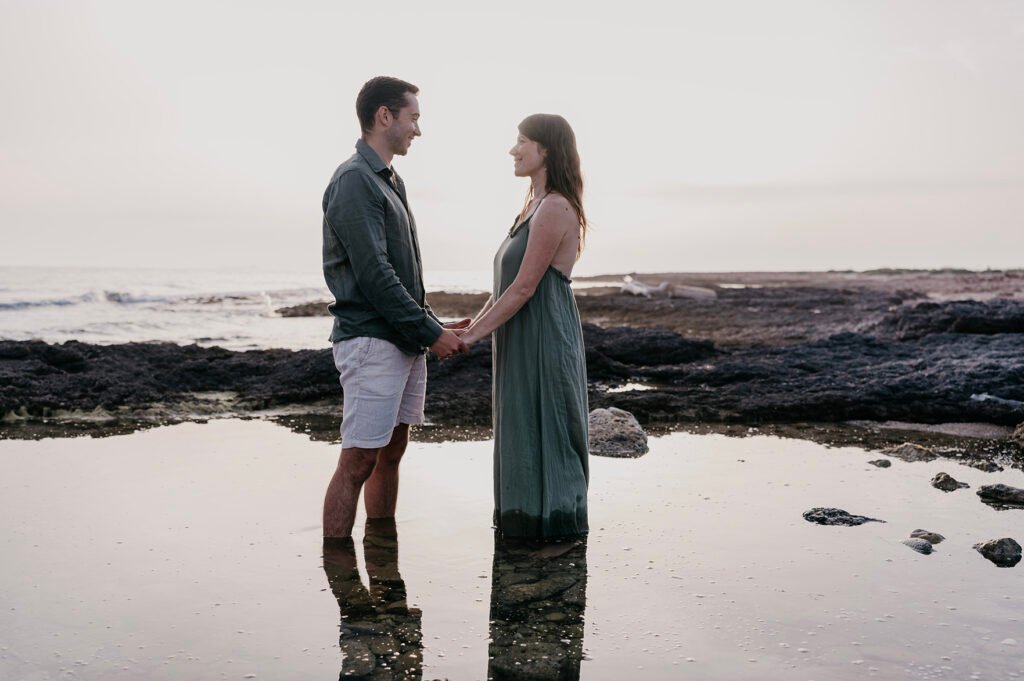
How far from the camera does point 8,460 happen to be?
20.2 feet

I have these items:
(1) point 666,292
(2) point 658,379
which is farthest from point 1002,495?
(1) point 666,292

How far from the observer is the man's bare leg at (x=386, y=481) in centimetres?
473

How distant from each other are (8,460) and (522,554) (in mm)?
4016

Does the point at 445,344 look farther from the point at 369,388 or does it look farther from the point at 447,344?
the point at 369,388

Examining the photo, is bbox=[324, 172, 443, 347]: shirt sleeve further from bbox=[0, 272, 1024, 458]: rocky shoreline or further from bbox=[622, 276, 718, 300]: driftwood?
bbox=[622, 276, 718, 300]: driftwood

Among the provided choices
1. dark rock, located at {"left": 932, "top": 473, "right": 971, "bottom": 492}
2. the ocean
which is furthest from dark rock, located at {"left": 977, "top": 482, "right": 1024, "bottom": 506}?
the ocean

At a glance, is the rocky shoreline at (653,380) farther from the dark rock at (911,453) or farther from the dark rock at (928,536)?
the dark rock at (928,536)

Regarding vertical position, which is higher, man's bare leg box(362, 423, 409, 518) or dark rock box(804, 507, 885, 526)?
man's bare leg box(362, 423, 409, 518)

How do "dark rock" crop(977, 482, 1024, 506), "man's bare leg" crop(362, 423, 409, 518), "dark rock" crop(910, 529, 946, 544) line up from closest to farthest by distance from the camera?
1. "dark rock" crop(910, 529, 946, 544)
2. "man's bare leg" crop(362, 423, 409, 518)
3. "dark rock" crop(977, 482, 1024, 506)

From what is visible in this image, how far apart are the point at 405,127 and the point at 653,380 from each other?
245 inches

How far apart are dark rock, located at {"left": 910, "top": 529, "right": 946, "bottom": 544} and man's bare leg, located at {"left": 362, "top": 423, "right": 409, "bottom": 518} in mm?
2715

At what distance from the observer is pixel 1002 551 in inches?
168

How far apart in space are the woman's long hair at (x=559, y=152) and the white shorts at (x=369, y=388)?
1188mm

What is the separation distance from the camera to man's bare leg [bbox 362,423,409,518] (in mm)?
4730
